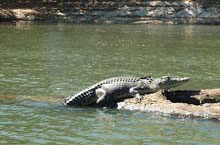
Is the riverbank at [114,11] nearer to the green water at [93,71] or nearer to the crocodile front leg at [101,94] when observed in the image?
the green water at [93,71]

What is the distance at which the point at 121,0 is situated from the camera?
59.5m

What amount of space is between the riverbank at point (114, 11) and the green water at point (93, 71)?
4.00m

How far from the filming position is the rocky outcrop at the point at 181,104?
587 inches

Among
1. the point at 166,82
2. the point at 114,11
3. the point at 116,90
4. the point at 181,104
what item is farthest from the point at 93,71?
the point at 114,11

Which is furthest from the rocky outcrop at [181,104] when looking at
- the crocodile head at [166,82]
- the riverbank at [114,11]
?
the riverbank at [114,11]

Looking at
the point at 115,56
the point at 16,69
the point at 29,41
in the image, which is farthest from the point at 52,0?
the point at 16,69

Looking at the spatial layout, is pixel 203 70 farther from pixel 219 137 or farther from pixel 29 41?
pixel 29 41

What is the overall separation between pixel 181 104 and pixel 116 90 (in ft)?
6.46

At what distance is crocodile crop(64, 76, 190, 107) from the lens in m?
16.6

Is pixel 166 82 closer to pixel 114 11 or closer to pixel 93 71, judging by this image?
pixel 93 71

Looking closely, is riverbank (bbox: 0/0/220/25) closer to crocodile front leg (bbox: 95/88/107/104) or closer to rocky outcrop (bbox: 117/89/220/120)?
crocodile front leg (bbox: 95/88/107/104)

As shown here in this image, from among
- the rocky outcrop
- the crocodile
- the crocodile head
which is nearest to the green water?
the rocky outcrop

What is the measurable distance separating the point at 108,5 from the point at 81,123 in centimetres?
4369

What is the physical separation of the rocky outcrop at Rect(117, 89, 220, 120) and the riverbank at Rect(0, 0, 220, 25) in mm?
38729
